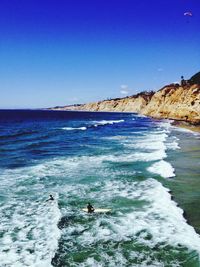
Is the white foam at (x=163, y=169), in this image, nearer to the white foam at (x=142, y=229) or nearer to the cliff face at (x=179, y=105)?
the white foam at (x=142, y=229)

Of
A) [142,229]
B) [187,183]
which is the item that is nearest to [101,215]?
[142,229]

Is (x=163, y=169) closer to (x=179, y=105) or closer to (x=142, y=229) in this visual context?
(x=142, y=229)

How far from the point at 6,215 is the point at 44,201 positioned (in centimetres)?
254

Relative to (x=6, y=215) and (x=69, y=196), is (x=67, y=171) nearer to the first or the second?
(x=69, y=196)

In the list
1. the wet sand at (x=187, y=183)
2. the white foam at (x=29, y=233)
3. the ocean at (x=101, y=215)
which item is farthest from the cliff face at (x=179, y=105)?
the white foam at (x=29, y=233)

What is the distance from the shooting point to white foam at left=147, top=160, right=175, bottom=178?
23.1 meters

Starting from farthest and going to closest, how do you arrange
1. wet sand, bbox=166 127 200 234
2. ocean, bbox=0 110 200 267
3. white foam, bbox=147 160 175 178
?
white foam, bbox=147 160 175 178, wet sand, bbox=166 127 200 234, ocean, bbox=0 110 200 267

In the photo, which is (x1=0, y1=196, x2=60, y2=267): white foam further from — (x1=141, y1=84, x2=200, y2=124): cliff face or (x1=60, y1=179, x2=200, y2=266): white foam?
(x1=141, y1=84, x2=200, y2=124): cliff face

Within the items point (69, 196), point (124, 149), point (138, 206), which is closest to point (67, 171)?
point (69, 196)

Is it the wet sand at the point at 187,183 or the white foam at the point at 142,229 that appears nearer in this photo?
the white foam at the point at 142,229

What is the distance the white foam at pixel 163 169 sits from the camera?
23141 millimetres

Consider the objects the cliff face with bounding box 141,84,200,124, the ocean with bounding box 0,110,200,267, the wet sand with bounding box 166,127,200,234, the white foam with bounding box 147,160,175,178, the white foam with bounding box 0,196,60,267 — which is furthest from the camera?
the cliff face with bounding box 141,84,200,124

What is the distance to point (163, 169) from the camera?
81.6ft

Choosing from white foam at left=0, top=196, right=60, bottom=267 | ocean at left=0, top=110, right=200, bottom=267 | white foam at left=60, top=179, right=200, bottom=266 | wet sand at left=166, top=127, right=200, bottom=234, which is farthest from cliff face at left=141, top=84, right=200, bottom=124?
white foam at left=0, top=196, right=60, bottom=267
